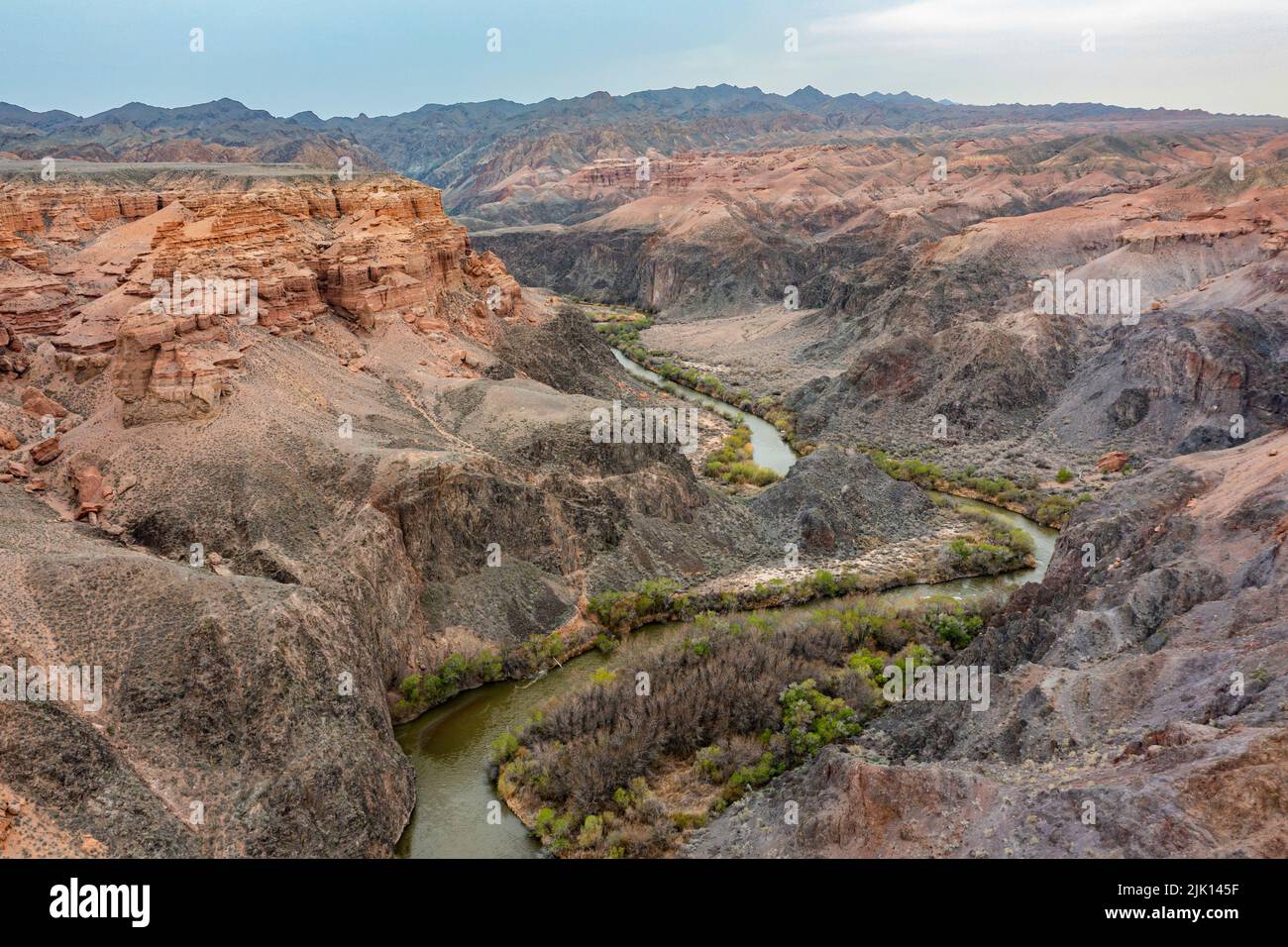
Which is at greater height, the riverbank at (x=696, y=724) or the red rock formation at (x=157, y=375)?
the red rock formation at (x=157, y=375)

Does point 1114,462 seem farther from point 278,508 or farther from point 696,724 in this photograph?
point 278,508

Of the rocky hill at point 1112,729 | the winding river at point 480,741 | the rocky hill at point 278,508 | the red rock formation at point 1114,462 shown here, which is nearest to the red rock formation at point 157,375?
the rocky hill at point 278,508

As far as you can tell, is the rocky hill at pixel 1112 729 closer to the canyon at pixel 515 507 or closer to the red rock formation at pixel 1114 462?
the canyon at pixel 515 507

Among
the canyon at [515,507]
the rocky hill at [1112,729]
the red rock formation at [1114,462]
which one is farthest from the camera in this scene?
the red rock formation at [1114,462]

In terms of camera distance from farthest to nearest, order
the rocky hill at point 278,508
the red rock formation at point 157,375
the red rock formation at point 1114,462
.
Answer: the red rock formation at point 1114,462 → the red rock formation at point 157,375 → the rocky hill at point 278,508

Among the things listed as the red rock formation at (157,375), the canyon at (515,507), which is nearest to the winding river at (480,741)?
the canyon at (515,507)

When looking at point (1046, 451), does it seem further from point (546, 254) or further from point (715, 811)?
point (546, 254)

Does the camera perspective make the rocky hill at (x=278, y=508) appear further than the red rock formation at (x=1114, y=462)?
No

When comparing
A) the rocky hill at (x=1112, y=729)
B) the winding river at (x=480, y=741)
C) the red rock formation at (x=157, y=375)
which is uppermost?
the red rock formation at (x=157, y=375)

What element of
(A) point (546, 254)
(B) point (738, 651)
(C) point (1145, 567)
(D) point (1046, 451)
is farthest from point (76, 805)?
(A) point (546, 254)
